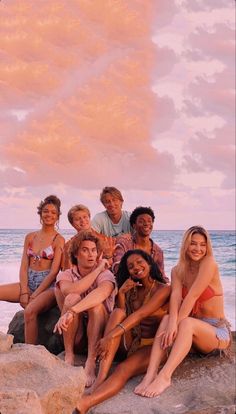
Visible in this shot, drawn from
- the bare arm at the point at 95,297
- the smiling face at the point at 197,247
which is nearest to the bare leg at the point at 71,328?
the bare arm at the point at 95,297

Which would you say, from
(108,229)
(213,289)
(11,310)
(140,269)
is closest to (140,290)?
(140,269)

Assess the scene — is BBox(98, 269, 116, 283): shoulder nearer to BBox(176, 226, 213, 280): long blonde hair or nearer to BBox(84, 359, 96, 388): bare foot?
BBox(176, 226, 213, 280): long blonde hair

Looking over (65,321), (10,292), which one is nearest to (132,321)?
(65,321)

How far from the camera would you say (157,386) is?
4590 mm

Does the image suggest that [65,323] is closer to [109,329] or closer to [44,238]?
[109,329]

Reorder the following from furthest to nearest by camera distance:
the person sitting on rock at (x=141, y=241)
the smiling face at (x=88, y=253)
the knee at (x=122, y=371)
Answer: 1. the person sitting on rock at (x=141, y=241)
2. the smiling face at (x=88, y=253)
3. the knee at (x=122, y=371)

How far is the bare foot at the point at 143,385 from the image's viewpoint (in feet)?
15.0

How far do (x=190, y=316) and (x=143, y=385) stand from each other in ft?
2.11

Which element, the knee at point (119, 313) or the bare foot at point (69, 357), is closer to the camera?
the knee at point (119, 313)

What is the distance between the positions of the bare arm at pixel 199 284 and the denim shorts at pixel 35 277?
4.32 feet

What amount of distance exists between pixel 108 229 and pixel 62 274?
1013mm

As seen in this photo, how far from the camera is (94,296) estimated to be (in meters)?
4.69

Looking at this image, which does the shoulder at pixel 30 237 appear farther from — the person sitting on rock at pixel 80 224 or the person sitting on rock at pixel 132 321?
the person sitting on rock at pixel 132 321

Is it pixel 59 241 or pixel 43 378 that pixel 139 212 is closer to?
pixel 59 241
